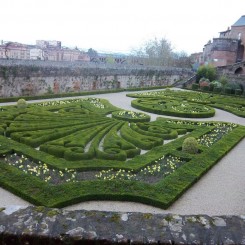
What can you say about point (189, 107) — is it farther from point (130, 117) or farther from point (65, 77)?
point (65, 77)

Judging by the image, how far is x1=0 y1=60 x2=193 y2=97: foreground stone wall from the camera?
1938 cm

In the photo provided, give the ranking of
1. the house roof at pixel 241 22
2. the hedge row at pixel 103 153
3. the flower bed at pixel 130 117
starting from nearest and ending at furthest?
the hedge row at pixel 103 153 → the flower bed at pixel 130 117 → the house roof at pixel 241 22

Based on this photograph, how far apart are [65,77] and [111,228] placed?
69.6 ft

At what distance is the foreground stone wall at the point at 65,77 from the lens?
19.4 m

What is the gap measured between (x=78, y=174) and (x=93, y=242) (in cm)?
536

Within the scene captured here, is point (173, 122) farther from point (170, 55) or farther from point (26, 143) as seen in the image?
point (170, 55)

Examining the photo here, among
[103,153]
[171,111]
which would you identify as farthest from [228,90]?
[103,153]

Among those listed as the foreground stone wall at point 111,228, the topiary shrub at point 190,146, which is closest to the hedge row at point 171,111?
the topiary shrub at point 190,146

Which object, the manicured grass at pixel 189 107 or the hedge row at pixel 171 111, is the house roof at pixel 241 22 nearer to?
the manicured grass at pixel 189 107

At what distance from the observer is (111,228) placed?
273 cm

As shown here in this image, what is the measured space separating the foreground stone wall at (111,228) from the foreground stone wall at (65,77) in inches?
701

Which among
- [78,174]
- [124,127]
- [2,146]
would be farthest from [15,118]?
[78,174]

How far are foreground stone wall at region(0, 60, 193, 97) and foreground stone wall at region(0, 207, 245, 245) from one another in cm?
1780

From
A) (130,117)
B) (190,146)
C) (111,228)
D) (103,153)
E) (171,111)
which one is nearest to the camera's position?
(111,228)
